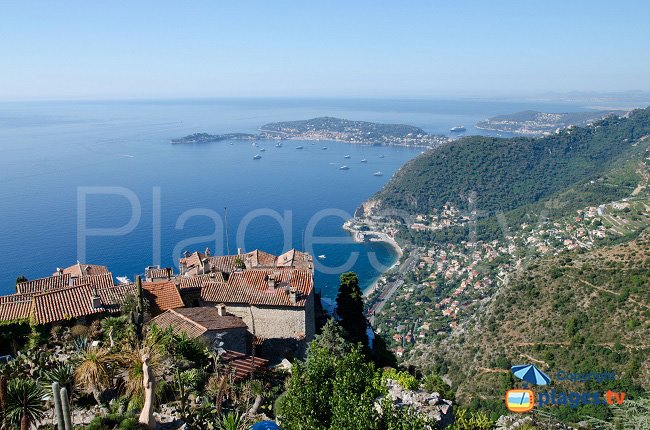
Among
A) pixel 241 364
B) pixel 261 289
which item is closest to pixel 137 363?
pixel 241 364

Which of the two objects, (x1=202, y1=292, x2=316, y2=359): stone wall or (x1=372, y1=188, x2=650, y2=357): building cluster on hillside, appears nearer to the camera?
(x1=202, y1=292, x2=316, y2=359): stone wall

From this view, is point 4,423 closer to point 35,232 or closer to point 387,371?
point 387,371

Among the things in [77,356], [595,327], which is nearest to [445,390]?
[77,356]

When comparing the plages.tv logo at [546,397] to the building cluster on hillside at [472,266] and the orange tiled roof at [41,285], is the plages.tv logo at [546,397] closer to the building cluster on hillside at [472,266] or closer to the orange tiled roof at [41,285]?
the orange tiled roof at [41,285]

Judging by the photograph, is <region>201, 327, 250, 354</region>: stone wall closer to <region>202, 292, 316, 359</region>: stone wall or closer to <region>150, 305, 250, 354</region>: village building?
<region>150, 305, 250, 354</region>: village building

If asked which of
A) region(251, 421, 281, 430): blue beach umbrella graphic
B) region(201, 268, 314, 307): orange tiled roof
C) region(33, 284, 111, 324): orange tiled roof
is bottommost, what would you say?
region(201, 268, 314, 307): orange tiled roof

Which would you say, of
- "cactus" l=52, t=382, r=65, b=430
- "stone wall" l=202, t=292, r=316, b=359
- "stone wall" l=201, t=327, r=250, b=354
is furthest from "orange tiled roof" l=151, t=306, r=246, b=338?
"cactus" l=52, t=382, r=65, b=430

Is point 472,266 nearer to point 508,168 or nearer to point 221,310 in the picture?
point 508,168
